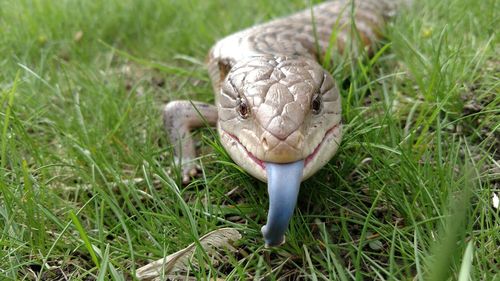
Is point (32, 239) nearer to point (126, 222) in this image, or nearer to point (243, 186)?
point (126, 222)

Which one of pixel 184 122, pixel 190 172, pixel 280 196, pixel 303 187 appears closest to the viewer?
pixel 280 196

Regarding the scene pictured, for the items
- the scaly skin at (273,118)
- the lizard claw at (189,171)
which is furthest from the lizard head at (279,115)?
the lizard claw at (189,171)

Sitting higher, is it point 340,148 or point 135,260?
point 340,148

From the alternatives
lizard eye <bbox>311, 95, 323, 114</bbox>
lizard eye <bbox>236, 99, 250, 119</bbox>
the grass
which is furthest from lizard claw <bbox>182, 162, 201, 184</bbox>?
lizard eye <bbox>311, 95, 323, 114</bbox>

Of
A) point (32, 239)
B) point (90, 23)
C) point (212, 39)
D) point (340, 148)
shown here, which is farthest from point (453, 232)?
point (90, 23)

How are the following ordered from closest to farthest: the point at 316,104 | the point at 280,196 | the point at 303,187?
the point at 280,196 → the point at 316,104 → the point at 303,187

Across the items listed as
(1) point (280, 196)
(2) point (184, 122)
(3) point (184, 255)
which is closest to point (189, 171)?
(2) point (184, 122)

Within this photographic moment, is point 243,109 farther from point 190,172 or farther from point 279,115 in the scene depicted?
point 190,172
